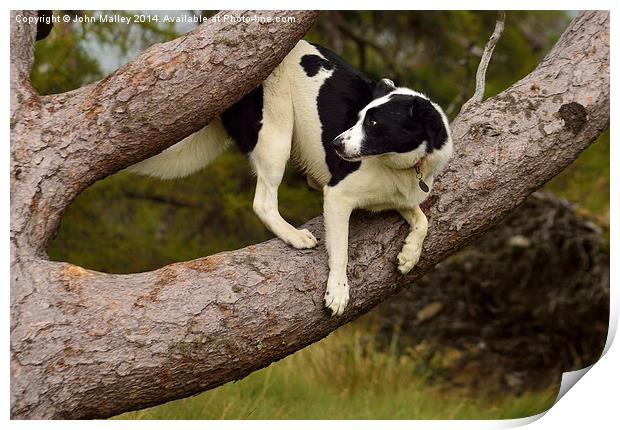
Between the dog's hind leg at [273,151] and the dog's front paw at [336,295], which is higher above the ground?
the dog's hind leg at [273,151]

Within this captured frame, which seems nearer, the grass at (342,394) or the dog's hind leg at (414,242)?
the dog's hind leg at (414,242)

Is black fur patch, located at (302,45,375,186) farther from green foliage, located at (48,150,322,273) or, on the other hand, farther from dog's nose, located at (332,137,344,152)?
green foliage, located at (48,150,322,273)

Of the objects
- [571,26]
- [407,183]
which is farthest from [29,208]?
[571,26]

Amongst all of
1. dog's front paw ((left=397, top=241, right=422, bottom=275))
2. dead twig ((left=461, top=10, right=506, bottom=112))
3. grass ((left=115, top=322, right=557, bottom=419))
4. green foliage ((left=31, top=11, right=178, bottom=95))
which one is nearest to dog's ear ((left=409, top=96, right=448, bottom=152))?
dog's front paw ((left=397, top=241, right=422, bottom=275))

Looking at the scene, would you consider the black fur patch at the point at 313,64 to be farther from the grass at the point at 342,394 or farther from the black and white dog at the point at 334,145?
the grass at the point at 342,394

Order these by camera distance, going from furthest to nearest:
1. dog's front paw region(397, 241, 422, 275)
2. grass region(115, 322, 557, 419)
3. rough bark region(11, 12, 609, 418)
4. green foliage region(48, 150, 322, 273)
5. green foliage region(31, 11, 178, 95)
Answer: green foliage region(48, 150, 322, 273) < green foliage region(31, 11, 178, 95) < grass region(115, 322, 557, 419) < dog's front paw region(397, 241, 422, 275) < rough bark region(11, 12, 609, 418)

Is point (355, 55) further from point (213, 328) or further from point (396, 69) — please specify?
point (213, 328)

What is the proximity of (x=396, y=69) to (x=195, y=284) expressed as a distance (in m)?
4.53

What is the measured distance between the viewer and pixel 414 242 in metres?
3.38

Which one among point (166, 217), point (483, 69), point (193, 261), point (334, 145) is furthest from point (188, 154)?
point (166, 217)

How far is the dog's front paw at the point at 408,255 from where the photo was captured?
338 cm

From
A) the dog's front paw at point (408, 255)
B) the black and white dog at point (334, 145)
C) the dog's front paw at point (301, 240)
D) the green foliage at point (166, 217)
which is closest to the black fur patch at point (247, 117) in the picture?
the black and white dog at point (334, 145)

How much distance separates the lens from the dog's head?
3.20 meters

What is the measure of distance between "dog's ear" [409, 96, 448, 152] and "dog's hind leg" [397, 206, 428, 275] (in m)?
0.30
